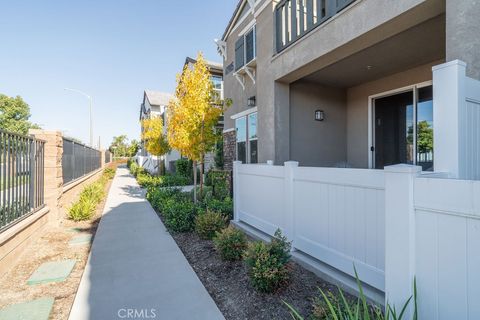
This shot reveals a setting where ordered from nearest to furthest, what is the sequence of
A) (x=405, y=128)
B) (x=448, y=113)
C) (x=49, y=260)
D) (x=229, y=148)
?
(x=448, y=113) → (x=49, y=260) → (x=405, y=128) → (x=229, y=148)

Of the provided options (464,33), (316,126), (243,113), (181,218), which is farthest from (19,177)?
(464,33)

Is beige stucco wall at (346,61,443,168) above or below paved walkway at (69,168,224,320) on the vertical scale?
above

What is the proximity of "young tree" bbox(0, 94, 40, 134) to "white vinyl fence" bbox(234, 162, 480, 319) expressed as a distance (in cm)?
3809

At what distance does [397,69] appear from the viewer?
6.09 metres

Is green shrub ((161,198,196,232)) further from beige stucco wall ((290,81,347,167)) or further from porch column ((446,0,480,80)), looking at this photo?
porch column ((446,0,480,80))

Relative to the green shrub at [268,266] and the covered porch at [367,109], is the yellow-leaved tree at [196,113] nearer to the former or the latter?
the covered porch at [367,109]

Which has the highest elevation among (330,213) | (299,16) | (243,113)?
(299,16)

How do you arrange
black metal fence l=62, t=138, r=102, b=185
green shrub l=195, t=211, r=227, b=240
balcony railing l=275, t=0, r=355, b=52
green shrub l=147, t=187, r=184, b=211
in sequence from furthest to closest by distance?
black metal fence l=62, t=138, r=102, b=185, green shrub l=147, t=187, r=184, b=211, green shrub l=195, t=211, r=227, b=240, balcony railing l=275, t=0, r=355, b=52

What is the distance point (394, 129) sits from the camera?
681 cm

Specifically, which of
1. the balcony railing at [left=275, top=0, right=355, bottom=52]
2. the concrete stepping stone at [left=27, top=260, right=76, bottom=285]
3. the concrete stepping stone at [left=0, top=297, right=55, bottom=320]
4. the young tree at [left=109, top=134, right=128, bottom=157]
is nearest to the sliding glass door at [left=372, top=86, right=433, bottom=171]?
the balcony railing at [left=275, top=0, right=355, bottom=52]

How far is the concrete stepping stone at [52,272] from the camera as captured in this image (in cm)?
359

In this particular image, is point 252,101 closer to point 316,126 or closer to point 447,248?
point 316,126

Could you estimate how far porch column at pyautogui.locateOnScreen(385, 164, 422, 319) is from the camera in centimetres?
197

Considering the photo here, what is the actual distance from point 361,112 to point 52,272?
770cm
